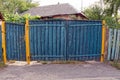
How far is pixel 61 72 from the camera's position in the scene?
33.7 ft

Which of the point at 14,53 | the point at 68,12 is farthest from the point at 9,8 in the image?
the point at 14,53

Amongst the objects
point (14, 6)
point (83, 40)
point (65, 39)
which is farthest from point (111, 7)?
point (14, 6)

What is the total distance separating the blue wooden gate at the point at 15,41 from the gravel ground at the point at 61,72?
2.84 ft

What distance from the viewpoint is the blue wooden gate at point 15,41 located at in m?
11.9

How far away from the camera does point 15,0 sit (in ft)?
217

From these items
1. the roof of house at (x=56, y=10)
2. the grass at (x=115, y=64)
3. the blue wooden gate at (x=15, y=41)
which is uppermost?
the roof of house at (x=56, y=10)

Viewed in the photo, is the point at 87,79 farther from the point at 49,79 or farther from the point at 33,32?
the point at 33,32

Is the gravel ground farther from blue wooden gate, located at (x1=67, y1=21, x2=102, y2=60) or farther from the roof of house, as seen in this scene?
the roof of house

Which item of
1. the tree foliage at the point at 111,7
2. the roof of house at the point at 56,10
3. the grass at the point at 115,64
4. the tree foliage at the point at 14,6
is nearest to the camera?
the grass at the point at 115,64

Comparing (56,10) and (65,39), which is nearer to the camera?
(65,39)

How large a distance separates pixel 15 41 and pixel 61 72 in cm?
276

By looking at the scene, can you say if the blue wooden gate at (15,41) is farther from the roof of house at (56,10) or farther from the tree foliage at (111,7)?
the roof of house at (56,10)

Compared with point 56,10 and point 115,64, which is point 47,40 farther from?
point 56,10

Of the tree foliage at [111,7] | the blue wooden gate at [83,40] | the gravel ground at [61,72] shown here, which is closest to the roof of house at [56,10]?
the tree foliage at [111,7]
